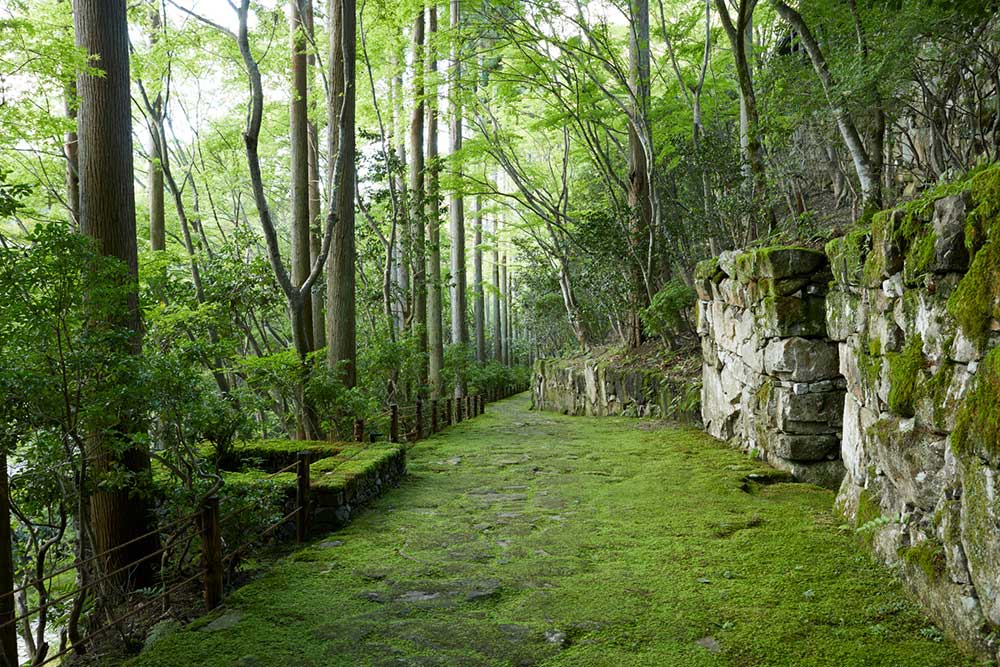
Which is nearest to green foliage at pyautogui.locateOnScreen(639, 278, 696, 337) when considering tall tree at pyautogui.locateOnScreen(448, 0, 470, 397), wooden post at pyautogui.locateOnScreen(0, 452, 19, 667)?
tall tree at pyautogui.locateOnScreen(448, 0, 470, 397)

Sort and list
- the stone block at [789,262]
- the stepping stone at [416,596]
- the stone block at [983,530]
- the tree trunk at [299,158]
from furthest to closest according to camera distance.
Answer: the tree trunk at [299,158] → the stone block at [789,262] → the stepping stone at [416,596] → the stone block at [983,530]

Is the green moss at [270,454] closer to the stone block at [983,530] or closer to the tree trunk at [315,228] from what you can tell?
the tree trunk at [315,228]

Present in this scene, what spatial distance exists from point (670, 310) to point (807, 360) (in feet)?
16.7

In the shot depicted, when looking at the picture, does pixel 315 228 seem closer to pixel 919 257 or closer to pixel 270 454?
pixel 270 454

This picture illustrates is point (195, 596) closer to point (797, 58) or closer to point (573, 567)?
point (573, 567)

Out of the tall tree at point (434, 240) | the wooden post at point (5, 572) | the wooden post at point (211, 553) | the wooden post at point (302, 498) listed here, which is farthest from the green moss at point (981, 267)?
the tall tree at point (434, 240)

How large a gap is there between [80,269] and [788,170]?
8466mm

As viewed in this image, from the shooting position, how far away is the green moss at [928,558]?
9.68ft

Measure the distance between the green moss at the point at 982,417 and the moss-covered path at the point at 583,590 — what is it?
86 centimetres

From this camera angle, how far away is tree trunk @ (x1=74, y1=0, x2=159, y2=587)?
4617 mm

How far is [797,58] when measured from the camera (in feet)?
28.0

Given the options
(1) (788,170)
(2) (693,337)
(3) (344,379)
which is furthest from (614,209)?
(3) (344,379)

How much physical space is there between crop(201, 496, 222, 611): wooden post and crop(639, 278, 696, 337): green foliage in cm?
832

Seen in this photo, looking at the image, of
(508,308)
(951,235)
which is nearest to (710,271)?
(951,235)
